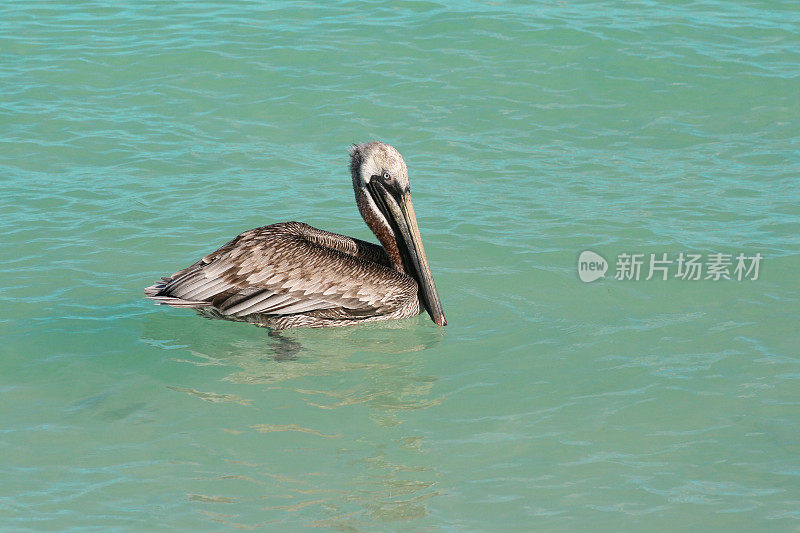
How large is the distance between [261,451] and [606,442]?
6.29ft

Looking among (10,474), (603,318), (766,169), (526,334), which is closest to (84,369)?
(10,474)

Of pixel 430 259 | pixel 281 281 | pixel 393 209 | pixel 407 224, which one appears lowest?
pixel 430 259

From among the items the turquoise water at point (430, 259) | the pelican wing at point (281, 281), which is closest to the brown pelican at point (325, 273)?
the pelican wing at point (281, 281)

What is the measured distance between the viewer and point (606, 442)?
5594 millimetres

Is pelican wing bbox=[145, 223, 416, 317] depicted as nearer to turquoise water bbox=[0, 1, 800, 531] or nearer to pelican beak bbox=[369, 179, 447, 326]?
pelican beak bbox=[369, 179, 447, 326]

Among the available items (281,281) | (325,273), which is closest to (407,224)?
(325,273)

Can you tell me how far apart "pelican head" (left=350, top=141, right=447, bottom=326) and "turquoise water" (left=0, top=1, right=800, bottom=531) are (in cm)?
33

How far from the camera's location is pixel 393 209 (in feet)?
24.1

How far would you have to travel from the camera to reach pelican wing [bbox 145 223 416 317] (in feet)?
Answer: 22.3

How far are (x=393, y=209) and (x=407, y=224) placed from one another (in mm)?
150

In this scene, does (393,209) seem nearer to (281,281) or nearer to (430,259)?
(430,259)

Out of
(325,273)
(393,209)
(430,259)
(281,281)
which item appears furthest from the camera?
(430,259)

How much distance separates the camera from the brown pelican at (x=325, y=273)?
22.4 ft

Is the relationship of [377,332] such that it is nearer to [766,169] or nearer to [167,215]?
[167,215]
